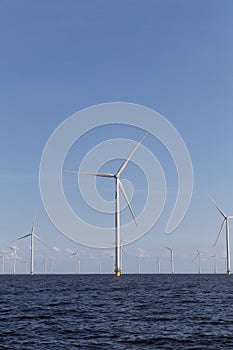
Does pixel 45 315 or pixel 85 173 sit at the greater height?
pixel 85 173

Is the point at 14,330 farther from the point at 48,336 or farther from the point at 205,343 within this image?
the point at 205,343

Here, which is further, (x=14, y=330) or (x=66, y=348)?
(x=14, y=330)

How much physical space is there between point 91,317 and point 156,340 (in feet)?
43.1

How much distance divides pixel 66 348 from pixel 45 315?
17566 mm

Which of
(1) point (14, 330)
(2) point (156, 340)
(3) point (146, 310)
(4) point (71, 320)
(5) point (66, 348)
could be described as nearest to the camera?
(5) point (66, 348)

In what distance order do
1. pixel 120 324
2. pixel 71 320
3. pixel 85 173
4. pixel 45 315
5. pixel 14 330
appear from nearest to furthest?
pixel 14 330 < pixel 120 324 < pixel 71 320 < pixel 45 315 < pixel 85 173

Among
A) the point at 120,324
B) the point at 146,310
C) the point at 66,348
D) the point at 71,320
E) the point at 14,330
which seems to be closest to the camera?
the point at 66,348

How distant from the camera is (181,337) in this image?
3688 cm

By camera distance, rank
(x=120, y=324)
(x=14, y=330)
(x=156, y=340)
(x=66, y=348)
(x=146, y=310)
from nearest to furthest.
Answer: (x=66, y=348)
(x=156, y=340)
(x=14, y=330)
(x=120, y=324)
(x=146, y=310)

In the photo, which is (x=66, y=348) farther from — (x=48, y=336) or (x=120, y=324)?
(x=120, y=324)

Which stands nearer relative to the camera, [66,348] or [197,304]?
[66,348]

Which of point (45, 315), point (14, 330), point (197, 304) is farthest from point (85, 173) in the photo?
point (14, 330)

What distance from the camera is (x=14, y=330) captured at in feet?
131

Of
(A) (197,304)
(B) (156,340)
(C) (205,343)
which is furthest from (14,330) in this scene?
(A) (197,304)
